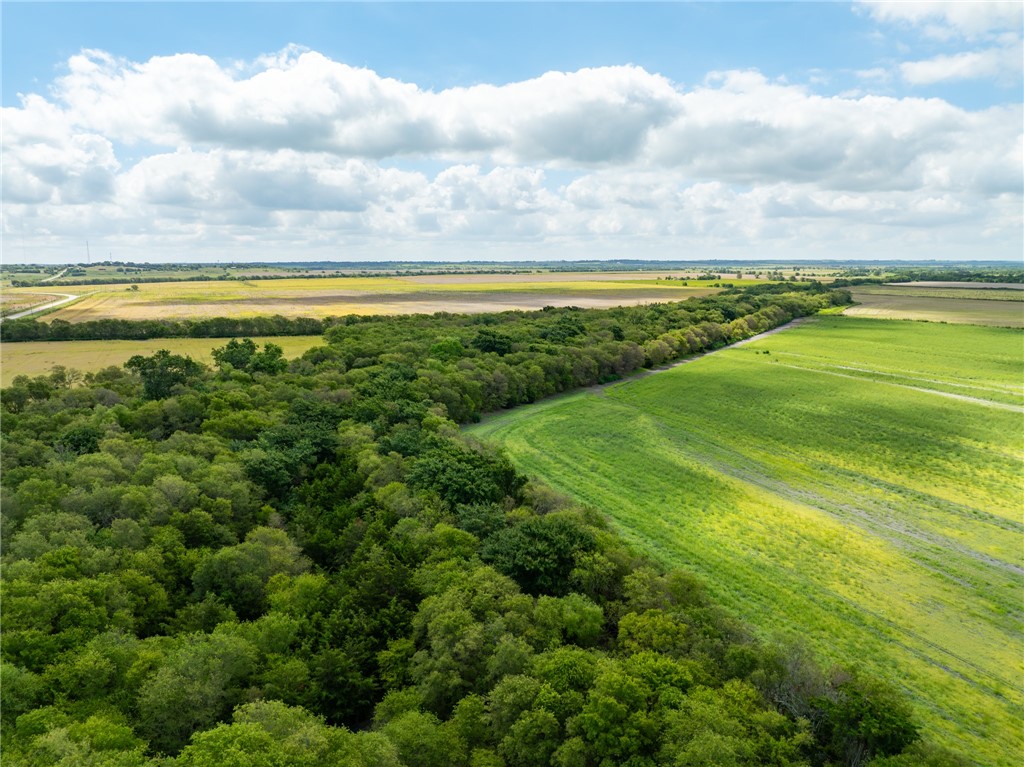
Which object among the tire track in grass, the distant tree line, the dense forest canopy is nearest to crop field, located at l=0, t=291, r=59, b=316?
the distant tree line

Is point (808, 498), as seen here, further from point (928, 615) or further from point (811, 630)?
point (811, 630)

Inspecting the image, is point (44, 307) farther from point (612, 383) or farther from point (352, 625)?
point (352, 625)

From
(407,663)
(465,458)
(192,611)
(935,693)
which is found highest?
(465,458)

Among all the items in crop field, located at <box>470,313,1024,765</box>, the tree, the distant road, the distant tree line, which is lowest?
crop field, located at <box>470,313,1024,765</box>

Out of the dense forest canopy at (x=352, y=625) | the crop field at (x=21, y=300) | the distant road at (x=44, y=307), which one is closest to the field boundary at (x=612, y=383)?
the dense forest canopy at (x=352, y=625)

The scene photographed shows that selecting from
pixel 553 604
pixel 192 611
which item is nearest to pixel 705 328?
pixel 553 604

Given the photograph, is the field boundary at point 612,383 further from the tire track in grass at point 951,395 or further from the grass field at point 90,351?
the grass field at point 90,351

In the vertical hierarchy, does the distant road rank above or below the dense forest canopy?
above

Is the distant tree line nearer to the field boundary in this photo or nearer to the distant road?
the distant road
